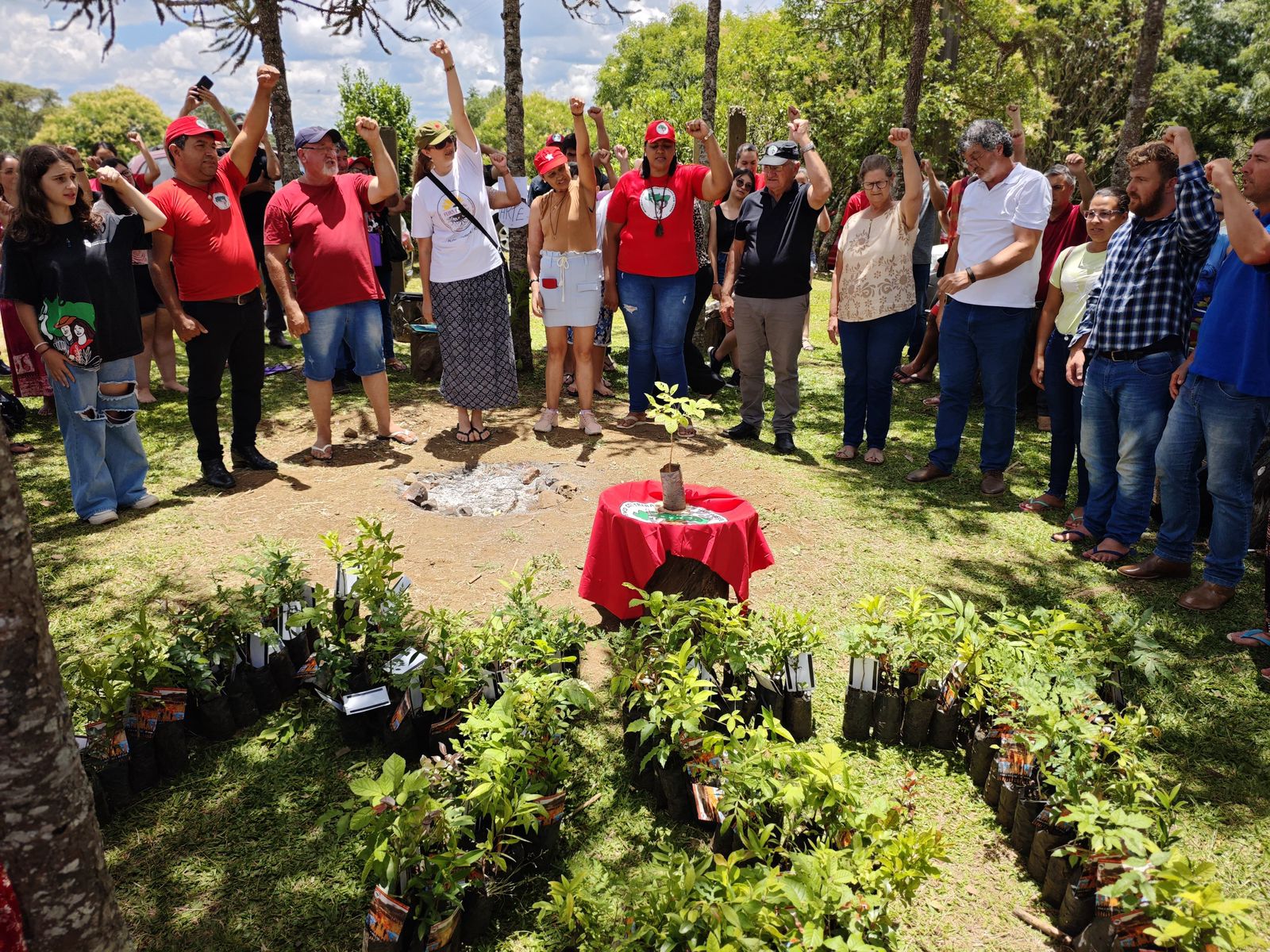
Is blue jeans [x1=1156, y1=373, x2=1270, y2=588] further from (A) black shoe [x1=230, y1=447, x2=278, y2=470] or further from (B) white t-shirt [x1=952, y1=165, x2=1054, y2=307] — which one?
(A) black shoe [x1=230, y1=447, x2=278, y2=470]

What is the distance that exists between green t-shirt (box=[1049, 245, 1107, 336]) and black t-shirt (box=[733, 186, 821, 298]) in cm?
170

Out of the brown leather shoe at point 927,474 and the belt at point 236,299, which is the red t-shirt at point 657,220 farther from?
the belt at point 236,299

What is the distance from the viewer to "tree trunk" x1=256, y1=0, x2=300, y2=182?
8.04 m

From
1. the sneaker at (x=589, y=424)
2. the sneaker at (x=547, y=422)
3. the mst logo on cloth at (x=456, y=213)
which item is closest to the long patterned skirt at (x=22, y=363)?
the mst logo on cloth at (x=456, y=213)

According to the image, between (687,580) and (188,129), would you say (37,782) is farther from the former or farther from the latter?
(188,129)

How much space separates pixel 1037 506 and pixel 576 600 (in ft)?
11.0

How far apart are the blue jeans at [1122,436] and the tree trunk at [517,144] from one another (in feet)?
16.0

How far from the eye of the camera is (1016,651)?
3.24 meters

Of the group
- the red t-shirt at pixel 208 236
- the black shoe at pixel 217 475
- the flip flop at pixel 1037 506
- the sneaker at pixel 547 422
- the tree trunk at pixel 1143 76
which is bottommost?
the flip flop at pixel 1037 506

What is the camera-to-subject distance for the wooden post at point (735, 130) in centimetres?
962

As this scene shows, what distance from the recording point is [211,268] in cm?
549

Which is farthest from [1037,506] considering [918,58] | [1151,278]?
[918,58]

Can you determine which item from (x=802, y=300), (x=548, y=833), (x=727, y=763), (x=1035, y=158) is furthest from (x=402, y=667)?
(x=1035, y=158)

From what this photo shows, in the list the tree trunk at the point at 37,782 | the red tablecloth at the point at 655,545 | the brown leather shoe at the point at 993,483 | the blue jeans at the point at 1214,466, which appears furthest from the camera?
the brown leather shoe at the point at 993,483
